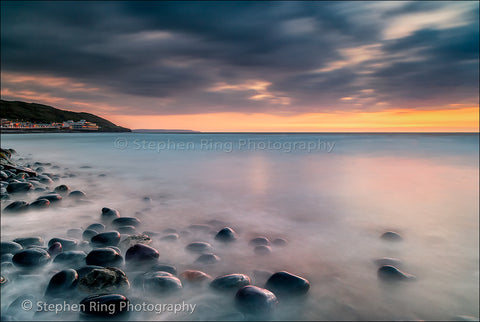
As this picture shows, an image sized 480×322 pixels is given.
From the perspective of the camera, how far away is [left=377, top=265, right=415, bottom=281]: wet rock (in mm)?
2669

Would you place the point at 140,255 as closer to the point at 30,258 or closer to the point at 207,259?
the point at 207,259

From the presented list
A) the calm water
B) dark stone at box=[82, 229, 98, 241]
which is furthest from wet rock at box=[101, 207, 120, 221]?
dark stone at box=[82, 229, 98, 241]

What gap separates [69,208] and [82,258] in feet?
8.68

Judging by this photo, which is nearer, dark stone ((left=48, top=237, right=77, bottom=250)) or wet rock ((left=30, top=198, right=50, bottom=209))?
dark stone ((left=48, top=237, right=77, bottom=250))

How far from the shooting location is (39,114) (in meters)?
116

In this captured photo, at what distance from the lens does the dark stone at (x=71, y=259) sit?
2674mm

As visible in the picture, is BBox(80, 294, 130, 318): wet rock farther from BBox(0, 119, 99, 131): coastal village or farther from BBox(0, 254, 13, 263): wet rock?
BBox(0, 119, 99, 131): coastal village

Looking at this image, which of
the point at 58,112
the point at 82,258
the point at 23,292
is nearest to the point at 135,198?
the point at 82,258

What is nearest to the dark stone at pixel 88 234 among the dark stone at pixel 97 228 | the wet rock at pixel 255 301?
the dark stone at pixel 97 228

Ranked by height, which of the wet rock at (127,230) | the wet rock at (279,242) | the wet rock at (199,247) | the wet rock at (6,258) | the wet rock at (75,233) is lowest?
the wet rock at (75,233)

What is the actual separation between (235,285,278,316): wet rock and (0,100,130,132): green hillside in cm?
13523

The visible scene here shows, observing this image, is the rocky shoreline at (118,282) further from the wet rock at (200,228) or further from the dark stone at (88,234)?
the wet rock at (200,228)

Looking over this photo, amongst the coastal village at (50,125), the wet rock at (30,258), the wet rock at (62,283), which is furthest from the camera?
the coastal village at (50,125)

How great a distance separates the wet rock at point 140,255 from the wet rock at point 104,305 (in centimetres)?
78
